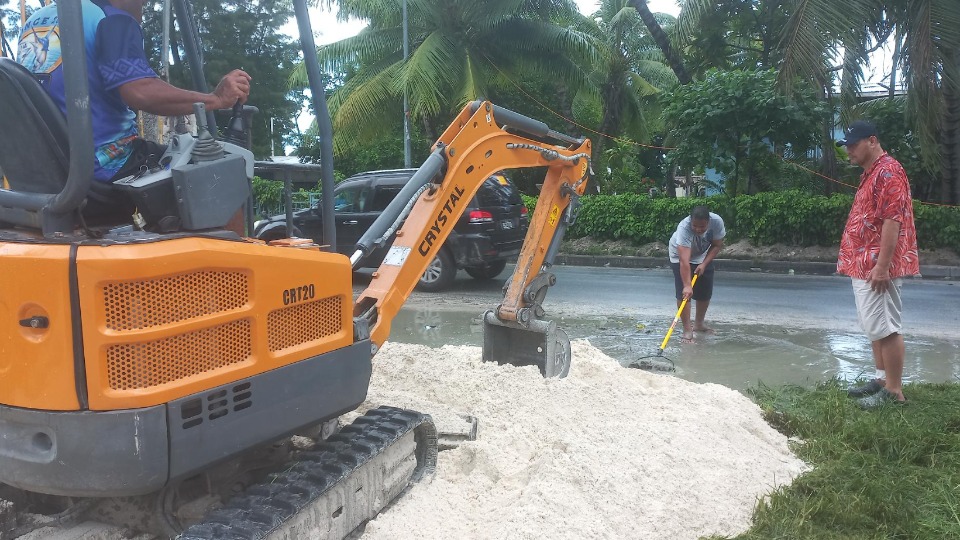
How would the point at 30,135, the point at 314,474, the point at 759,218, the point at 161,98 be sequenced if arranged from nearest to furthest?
the point at 30,135 → the point at 161,98 → the point at 314,474 → the point at 759,218

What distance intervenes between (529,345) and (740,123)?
11085mm

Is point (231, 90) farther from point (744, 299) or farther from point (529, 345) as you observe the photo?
point (744, 299)

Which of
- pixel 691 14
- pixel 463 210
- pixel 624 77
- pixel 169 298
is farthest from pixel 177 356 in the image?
pixel 624 77

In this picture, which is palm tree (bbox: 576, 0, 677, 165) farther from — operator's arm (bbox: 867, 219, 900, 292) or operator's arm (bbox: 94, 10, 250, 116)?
operator's arm (bbox: 94, 10, 250, 116)

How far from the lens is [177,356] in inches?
99.7

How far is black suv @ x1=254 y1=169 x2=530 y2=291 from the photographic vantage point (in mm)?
11344

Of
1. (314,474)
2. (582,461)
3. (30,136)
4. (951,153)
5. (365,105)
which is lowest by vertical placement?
(582,461)

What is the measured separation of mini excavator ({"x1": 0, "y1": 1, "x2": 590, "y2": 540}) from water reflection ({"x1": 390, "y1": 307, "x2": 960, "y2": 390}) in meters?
Answer: 3.98

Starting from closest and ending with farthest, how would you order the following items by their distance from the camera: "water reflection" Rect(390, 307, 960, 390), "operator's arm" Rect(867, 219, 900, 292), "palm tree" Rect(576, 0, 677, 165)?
"operator's arm" Rect(867, 219, 900, 292) → "water reflection" Rect(390, 307, 960, 390) → "palm tree" Rect(576, 0, 677, 165)

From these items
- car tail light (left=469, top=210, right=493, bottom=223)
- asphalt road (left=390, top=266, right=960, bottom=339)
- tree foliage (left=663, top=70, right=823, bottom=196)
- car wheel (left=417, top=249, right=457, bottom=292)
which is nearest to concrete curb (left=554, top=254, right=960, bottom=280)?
asphalt road (left=390, top=266, right=960, bottom=339)

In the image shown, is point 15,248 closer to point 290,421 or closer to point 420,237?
point 290,421

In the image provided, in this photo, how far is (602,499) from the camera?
136 inches

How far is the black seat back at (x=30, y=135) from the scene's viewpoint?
2.55 metres

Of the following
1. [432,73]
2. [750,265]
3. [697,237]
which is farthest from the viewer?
[432,73]
